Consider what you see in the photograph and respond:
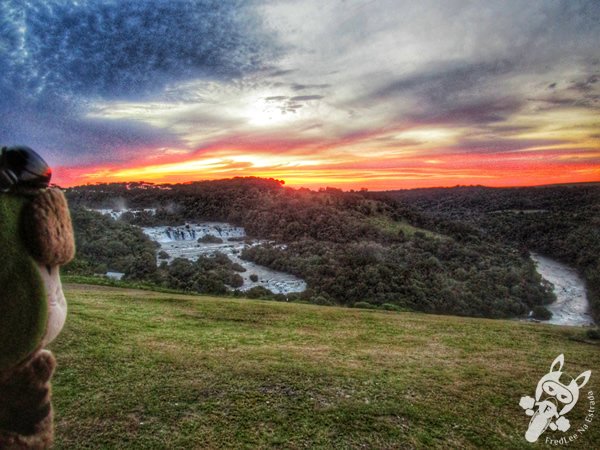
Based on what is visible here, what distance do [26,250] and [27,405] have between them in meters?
1.28

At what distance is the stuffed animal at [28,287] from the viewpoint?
246 centimetres

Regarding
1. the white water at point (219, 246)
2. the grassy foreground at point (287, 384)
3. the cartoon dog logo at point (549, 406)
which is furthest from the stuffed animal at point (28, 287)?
the white water at point (219, 246)

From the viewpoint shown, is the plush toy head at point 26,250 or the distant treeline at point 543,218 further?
the distant treeline at point 543,218

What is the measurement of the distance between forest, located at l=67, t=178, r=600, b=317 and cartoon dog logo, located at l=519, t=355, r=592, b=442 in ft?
37.6

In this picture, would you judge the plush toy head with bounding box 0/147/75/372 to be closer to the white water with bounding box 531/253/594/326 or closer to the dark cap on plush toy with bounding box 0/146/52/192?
the dark cap on plush toy with bounding box 0/146/52/192

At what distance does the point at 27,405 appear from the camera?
281cm

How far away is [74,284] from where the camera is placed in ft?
54.7

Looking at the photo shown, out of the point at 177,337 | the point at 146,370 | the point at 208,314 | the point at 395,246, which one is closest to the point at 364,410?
the point at 146,370

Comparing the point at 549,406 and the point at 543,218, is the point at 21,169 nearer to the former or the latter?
the point at 549,406

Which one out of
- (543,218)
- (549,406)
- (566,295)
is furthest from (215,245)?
(543,218)


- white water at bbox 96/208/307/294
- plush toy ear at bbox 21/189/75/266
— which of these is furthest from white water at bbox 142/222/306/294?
plush toy ear at bbox 21/189/75/266

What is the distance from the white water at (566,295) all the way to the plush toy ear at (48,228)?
1271 inches

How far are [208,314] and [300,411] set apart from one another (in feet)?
24.2

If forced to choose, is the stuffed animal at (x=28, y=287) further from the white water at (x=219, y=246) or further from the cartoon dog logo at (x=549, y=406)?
the white water at (x=219, y=246)
